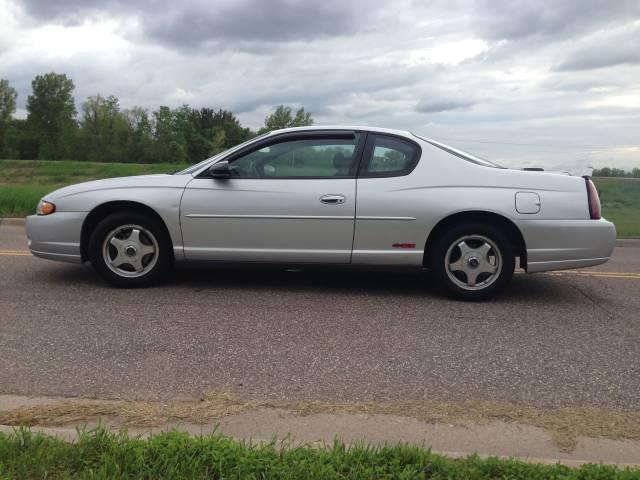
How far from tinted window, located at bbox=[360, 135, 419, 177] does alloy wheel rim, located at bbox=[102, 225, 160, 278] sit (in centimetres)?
209

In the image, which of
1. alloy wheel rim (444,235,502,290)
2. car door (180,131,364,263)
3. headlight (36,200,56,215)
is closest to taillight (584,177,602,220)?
alloy wheel rim (444,235,502,290)


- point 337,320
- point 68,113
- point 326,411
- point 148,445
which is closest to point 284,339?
point 337,320

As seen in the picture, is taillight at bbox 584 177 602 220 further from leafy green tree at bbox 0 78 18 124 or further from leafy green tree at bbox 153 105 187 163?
leafy green tree at bbox 0 78 18 124

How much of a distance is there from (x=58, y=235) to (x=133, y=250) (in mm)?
726

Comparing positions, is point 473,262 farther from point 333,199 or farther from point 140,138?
point 140,138

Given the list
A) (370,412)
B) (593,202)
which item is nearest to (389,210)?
(593,202)

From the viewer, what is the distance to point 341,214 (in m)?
5.39

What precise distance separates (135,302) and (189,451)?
3.07m

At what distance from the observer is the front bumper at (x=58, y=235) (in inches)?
223

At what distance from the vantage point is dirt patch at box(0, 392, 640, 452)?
9.66ft

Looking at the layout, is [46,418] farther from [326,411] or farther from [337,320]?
[337,320]

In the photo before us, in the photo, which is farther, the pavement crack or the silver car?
the silver car

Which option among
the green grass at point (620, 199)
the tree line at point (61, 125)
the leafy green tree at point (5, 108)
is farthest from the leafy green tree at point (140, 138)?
the green grass at point (620, 199)

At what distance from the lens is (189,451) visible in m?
2.46
